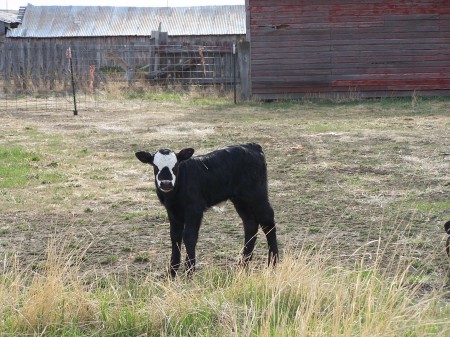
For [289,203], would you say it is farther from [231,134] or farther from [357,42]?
[357,42]

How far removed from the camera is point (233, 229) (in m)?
8.71

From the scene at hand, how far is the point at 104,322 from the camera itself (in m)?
5.42

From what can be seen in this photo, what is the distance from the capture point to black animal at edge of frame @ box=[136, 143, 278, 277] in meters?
7.08

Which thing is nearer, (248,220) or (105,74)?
(248,220)

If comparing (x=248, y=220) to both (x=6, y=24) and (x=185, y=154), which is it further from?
Result: (x=6, y=24)

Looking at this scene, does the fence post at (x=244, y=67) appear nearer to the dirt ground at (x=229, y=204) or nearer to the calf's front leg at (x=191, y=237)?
the dirt ground at (x=229, y=204)

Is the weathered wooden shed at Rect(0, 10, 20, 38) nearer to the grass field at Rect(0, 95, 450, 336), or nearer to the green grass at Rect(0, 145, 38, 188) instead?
the grass field at Rect(0, 95, 450, 336)

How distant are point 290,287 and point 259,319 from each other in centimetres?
45

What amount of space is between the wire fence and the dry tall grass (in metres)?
20.1

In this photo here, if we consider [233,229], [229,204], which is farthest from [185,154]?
[229,204]

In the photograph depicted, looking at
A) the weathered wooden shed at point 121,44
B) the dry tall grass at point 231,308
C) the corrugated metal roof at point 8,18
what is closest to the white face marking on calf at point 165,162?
the dry tall grass at point 231,308

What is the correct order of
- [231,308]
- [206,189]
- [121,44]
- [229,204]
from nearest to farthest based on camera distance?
[231,308], [206,189], [229,204], [121,44]

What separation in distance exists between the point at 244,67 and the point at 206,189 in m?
17.6

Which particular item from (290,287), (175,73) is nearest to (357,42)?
(175,73)
